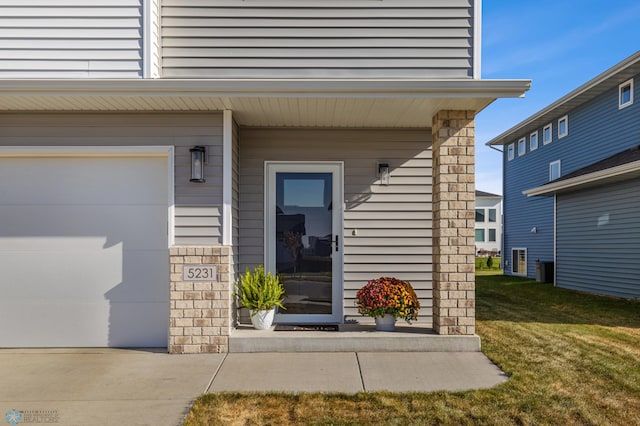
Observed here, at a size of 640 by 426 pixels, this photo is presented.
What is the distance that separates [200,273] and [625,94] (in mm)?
11240

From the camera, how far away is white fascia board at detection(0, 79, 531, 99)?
13.7 feet

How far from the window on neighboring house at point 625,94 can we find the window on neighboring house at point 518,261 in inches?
253

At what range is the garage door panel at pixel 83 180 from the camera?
487 centimetres

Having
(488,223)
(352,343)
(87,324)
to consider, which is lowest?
(352,343)

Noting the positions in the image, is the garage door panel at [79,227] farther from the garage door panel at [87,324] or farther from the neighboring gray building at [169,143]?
the garage door panel at [87,324]

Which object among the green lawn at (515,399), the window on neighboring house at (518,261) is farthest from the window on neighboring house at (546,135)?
the green lawn at (515,399)

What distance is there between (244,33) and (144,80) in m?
1.19

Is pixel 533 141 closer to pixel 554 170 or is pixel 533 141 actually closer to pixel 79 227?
pixel 554 170

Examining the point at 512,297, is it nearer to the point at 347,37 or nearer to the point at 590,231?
the point at 590,231

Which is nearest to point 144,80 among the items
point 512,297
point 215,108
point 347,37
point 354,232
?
point 215,108

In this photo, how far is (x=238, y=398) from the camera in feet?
11.2

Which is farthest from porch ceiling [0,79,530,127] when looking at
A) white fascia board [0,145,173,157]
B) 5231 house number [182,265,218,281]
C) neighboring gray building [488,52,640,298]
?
neighboring gray building [488,52,640,298]

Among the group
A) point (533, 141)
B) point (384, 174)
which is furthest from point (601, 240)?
point (384, 174)

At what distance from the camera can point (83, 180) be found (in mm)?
4879
